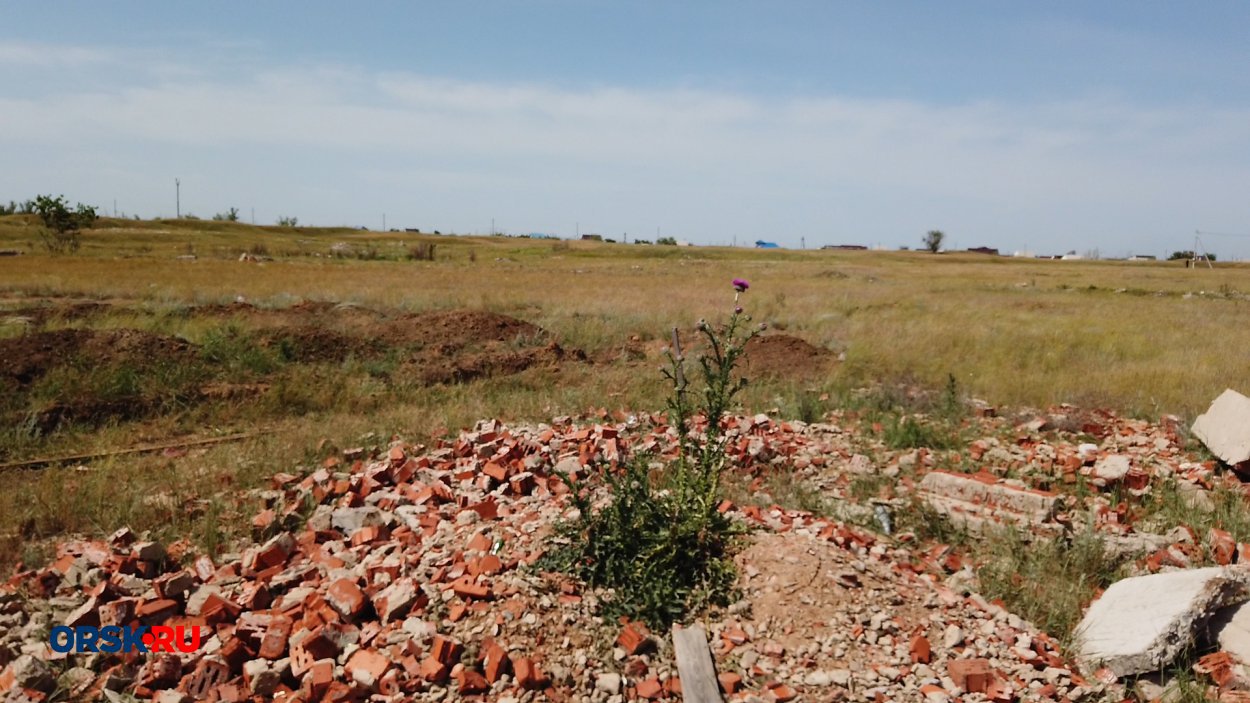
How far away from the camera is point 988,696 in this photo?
3559 millimetres

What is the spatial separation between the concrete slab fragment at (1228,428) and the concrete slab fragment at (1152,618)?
3.25 metres

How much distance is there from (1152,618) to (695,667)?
2.52 metres

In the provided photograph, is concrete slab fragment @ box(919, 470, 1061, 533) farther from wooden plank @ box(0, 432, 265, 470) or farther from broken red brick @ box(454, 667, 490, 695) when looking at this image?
wooden plank @ box(0, 432, 265, 470)

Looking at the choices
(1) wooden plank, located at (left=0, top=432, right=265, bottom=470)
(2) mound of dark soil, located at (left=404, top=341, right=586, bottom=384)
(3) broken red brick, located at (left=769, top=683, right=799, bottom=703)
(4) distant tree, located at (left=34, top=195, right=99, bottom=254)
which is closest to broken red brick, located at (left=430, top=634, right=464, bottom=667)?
(3) broken red brick, located at (left=769, top=683, right=799, bottom=703)

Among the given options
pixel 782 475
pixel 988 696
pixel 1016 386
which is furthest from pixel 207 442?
pixel 1016 386

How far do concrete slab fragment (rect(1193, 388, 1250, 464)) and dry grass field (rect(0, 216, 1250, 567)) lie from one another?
2242 millimetres

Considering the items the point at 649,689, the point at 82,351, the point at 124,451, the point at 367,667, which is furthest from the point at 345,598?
the point at 82,351

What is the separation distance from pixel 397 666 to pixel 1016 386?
10.1 metres

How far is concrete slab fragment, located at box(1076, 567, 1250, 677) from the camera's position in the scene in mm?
3764

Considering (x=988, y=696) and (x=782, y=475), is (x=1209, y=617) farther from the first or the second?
(x=782, y=475)

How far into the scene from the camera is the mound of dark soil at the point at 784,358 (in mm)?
12031

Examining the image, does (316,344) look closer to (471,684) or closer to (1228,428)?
(471,684)

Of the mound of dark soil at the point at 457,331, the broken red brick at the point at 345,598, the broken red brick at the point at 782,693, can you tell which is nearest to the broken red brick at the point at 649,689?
the broken red brick at the point at 782,693
